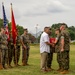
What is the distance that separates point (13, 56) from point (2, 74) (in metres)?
3.40

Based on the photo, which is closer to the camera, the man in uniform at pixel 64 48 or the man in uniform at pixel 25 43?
the man in uniform at pixel 64 48

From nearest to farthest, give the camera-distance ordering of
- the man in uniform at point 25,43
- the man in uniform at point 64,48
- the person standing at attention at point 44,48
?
the man in uniform at point 64,48, the person standing at attention at point 44,48, the man in uniform at point 25,43

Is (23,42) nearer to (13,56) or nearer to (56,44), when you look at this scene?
(13,56)

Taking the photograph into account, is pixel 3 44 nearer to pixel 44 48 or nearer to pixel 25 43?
pixel 25 43

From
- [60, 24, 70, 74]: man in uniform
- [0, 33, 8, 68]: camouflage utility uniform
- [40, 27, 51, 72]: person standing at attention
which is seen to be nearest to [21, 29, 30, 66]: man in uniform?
[0, 33, 8, 68]: camouflage utility uniform

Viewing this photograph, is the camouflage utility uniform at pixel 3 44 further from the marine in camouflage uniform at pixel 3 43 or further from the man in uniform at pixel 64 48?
the man in uniform at pixel 64 48

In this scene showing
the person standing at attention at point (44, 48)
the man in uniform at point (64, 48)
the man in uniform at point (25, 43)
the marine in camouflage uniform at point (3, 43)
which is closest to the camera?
the man in uniform at point (64, 48)

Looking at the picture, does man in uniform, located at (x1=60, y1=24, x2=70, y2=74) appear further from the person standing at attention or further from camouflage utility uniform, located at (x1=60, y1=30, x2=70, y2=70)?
the person standing at attention

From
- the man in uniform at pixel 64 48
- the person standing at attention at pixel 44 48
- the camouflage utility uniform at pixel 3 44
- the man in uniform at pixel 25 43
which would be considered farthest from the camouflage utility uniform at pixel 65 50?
the man in uniform at pixel 25 43

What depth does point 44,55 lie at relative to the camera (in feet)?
43.4

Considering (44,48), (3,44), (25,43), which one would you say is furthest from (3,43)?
(44,48)

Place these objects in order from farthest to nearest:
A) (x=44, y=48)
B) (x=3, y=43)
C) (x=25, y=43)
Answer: (x=25, y=43) → (x=3, y=43) → (x=44, y=48)

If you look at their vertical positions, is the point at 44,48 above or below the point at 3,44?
below

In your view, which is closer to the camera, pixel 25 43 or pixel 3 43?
pixel 3 43
